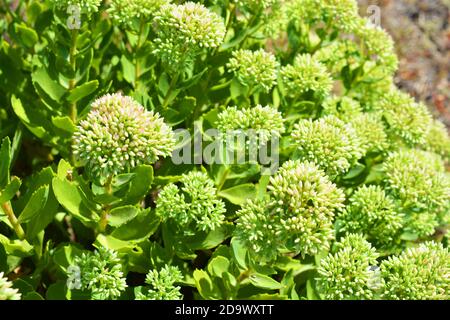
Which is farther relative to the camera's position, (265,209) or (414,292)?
(414,292)

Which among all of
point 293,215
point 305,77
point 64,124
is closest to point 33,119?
point 64,124

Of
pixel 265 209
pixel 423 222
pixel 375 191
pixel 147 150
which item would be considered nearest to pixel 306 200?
pixel 265 209

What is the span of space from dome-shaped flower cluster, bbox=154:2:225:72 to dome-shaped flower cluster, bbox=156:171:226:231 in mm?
433

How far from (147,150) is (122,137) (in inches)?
3.5

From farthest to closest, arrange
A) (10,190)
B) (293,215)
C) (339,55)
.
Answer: (339,55) < (10,190) < (293,215)

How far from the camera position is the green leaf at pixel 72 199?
1930 millimetres

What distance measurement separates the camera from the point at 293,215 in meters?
1.71

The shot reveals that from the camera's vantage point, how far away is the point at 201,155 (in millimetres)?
2428

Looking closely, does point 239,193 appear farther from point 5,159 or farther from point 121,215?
point 5,159

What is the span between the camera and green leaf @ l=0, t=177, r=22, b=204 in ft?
6.13

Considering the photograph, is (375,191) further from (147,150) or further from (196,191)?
(147,150)

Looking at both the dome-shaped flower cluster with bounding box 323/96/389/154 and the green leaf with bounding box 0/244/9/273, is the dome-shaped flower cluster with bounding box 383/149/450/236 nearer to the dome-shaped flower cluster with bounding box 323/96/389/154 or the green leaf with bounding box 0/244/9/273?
the dome-shaped flower cluster with bounding box 323/96/389/154

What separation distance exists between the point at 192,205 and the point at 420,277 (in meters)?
0.80

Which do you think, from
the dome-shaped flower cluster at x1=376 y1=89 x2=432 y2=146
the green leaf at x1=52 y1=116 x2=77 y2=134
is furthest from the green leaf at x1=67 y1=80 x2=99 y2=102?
the dome-shaped flower cluster at x1=376 y1=89 x2=432 y2=146
